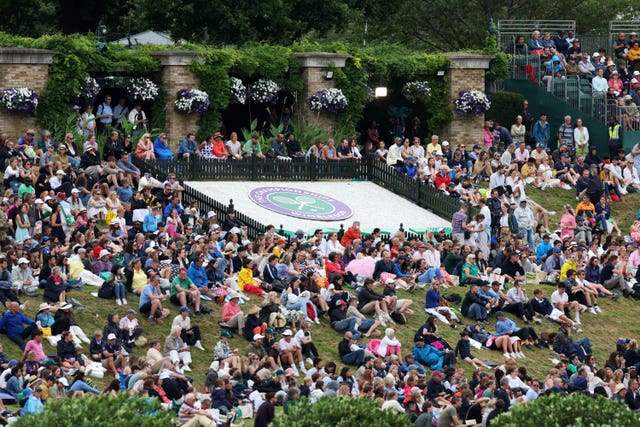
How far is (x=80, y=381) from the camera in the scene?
92.2 feet

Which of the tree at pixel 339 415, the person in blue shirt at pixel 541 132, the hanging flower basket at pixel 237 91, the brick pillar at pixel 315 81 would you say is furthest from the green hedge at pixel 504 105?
the tree at pixel 339 415

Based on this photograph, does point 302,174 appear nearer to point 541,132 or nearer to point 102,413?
point 541,132

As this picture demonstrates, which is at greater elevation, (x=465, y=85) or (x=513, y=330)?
(x=465, y=85)

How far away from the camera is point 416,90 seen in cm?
5138

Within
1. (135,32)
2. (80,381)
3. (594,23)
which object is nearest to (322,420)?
(80,381)

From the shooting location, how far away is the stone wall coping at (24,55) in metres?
44.1

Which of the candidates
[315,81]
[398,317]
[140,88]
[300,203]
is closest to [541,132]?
[315,81]

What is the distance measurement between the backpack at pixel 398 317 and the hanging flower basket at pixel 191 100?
497 inches

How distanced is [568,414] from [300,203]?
18995mm

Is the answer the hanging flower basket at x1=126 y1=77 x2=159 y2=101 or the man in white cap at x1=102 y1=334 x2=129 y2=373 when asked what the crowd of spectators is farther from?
the hanging flower basket at x1=126 y1=77 x2=159 y2=101

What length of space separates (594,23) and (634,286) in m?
30.1

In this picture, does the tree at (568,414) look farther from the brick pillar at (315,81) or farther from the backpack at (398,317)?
the brick pillar at (315,81)

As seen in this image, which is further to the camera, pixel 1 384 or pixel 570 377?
pixel 570 377

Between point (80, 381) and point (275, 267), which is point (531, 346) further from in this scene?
point (80, 381)
